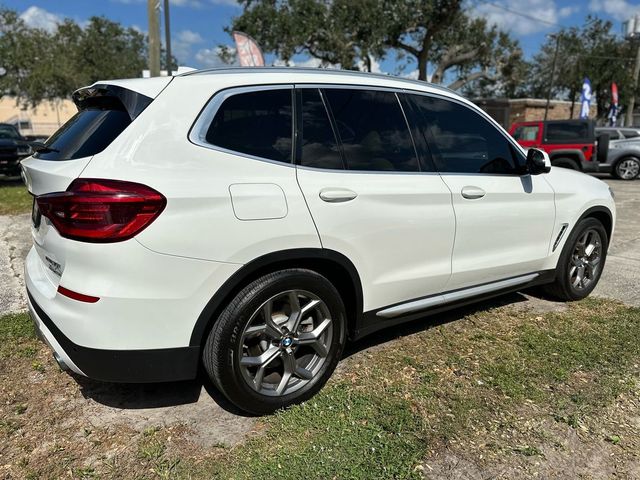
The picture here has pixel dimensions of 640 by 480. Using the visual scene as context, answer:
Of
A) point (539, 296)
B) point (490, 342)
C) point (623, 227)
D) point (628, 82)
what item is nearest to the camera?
point (490, 342)

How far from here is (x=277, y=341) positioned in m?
2.77

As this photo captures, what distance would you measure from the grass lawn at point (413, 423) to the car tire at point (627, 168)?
14314 mm

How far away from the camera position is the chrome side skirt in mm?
3213

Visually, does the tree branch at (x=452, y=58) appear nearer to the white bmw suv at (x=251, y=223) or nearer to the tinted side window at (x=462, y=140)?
the tinted side window at (x=462, y=140)

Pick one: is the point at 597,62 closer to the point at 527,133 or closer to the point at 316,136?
the point at 527,133

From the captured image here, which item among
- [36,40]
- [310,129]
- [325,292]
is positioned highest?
[36,40]

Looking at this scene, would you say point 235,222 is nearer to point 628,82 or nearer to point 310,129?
point 310,129

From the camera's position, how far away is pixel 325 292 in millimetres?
2816

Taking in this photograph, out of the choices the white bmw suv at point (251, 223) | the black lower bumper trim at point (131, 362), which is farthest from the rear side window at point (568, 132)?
the black lower bumper trim at point (131, 362)

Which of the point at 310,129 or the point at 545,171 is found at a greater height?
the point at 310,129

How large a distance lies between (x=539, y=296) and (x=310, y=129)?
3.10 meters

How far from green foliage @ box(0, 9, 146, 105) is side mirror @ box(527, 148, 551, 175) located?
113 ft

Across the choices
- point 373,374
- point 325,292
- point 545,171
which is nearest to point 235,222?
point 325,292

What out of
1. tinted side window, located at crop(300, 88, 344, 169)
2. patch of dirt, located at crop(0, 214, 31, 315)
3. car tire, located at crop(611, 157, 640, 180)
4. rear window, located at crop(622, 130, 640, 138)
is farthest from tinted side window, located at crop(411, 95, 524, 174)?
rear window, located at crop(622, 130, 640, 138)
